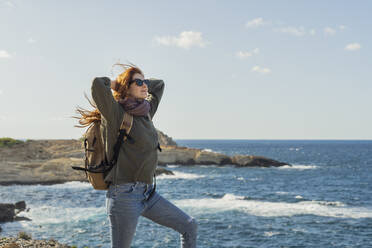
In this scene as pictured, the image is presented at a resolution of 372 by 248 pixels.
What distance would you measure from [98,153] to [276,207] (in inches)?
1156

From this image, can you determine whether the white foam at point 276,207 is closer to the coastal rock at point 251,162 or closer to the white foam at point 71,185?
the white foam at point 71,185

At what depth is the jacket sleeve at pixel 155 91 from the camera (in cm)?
428

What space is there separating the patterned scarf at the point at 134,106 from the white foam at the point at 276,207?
83.0 feet

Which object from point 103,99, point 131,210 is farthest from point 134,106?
point 131,210

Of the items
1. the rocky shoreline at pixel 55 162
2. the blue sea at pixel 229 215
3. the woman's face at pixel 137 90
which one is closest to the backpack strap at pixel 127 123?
the woman's face at pixel 137 90

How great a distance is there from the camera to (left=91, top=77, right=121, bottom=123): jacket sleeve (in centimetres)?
346

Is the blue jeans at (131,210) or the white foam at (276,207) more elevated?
the blue jeans at (131,210)

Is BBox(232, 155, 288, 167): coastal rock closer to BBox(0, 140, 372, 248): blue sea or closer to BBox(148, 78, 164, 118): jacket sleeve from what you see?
BBox(0, 140, 372, 248): blue sea

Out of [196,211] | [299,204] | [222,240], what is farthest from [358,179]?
[222,240]

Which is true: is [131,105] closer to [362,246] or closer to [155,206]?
[155,206]

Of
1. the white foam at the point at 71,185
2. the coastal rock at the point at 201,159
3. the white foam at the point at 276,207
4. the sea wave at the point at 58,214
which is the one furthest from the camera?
the coastal rock at the point at 201,159

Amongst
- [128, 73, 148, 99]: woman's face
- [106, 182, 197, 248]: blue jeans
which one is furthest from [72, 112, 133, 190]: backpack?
[128, 73, 148, 99]: woman's face

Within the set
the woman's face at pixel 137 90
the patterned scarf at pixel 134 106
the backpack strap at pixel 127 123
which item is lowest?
the backpack strap at pixel 127 123

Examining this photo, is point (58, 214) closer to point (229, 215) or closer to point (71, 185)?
point (229, 215)
